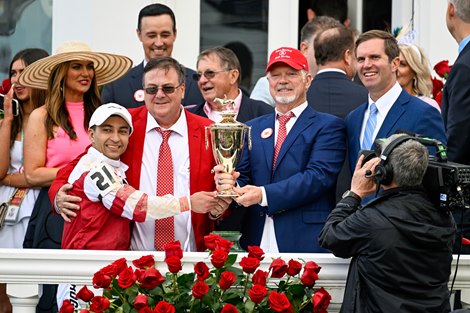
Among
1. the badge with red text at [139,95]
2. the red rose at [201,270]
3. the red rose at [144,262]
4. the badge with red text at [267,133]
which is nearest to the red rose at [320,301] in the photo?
the red rose at [201,270]

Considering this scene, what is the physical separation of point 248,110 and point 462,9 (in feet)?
4.87

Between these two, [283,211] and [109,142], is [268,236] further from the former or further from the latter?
[109,142]

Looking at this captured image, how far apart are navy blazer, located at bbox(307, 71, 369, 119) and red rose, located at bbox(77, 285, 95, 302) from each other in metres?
2.30

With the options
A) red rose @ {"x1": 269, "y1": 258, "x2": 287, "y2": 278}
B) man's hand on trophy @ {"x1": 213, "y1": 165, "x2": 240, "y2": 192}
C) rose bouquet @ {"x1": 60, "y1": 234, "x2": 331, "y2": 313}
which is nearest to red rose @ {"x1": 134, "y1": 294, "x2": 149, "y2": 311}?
rose bouquet @ {"x1": 60, "y1": 234, "x2": 331, "y2": 313}

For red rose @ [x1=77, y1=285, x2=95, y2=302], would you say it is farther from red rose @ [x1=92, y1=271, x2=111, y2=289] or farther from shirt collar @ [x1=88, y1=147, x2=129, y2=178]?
shirt collar @ [x1=88, y1=147, x2=129, y2=178]

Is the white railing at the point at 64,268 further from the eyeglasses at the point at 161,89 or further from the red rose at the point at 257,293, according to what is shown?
the eyeglasses at the point at 161,89

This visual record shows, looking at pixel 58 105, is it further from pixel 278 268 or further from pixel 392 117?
pixel 278 268

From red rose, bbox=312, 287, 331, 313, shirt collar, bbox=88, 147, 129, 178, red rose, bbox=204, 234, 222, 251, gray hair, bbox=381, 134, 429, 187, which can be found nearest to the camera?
gray hair, bbox=381, 134, 429, 187

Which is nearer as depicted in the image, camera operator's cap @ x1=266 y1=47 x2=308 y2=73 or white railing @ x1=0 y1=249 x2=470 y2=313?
white railing @ x1=0 y1=249 x2=470 y2=313

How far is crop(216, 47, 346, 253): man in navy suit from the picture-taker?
22.0 feet

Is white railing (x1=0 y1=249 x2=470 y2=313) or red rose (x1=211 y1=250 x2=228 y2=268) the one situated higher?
red rose (x1=211 y1=250 x2=228 y2=268)

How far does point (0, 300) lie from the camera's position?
747cm

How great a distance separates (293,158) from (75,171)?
118cm

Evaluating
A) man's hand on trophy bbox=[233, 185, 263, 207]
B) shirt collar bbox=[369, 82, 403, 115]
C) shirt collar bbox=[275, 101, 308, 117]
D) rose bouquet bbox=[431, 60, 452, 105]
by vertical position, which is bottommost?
man's hand on trophy bbox=[233, 185, 263, 207]
